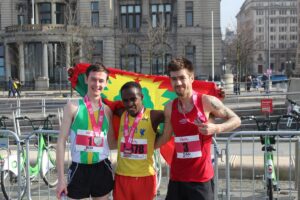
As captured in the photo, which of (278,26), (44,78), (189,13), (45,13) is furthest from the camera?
(278,26)

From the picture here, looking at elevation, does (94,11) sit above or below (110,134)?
Answer: above

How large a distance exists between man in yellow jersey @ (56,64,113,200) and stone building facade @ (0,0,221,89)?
5338cm

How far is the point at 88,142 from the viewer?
4.97 m

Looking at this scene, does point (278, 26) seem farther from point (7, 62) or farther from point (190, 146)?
point (190, 146)

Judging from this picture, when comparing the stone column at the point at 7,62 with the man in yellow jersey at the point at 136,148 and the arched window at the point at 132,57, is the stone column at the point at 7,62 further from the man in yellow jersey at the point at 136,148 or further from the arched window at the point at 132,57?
the man in yellow jersey at the point at 136,148

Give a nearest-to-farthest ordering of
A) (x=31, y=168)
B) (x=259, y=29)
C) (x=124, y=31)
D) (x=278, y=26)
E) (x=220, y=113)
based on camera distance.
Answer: (x=220, y=113) → (x=31, y=168) → (x=124, y=31) → (x=259, y=29) → (x=278, y=26)

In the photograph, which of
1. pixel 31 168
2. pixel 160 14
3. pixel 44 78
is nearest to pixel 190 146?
pixel 31 168

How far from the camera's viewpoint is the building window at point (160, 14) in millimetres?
61719

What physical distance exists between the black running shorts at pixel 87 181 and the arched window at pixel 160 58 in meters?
54.2

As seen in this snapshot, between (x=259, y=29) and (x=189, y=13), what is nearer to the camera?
(x=189, y=13)

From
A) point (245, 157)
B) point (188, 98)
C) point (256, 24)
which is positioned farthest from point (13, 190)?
point (256, 24)

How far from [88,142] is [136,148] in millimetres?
500

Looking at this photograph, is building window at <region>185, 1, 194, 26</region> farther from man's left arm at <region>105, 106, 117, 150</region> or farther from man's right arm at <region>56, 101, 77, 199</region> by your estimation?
man's right arm at <region>56, 101, 77, 199</region>

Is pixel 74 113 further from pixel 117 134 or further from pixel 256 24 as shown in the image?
pixel 256 24
